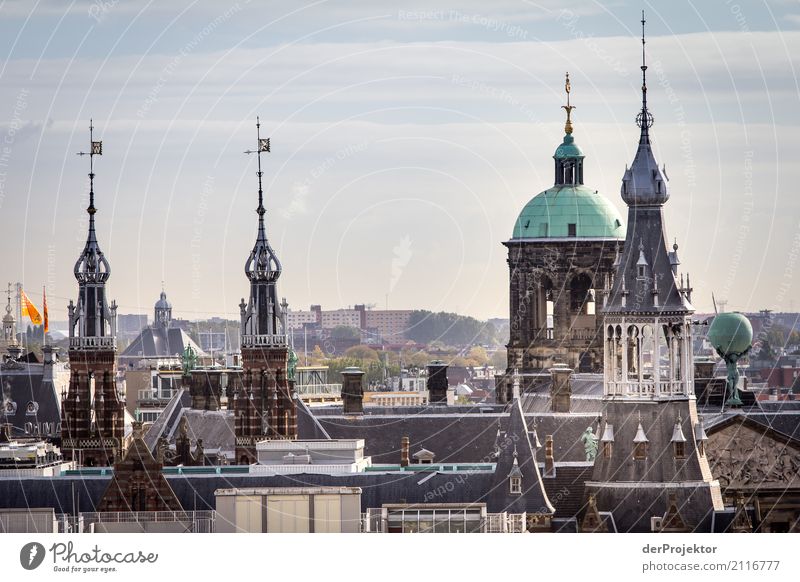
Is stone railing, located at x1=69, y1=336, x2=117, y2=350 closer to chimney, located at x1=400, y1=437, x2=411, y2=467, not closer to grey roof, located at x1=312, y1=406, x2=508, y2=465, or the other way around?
grey roof, located at x1=312, y1=406, x2=508, y2=465

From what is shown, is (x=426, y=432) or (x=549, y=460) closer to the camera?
(x=549, y=460)

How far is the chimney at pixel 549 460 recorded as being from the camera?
15000 centimetres

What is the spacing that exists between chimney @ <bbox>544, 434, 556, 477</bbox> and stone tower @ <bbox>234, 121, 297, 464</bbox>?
28.0 meters

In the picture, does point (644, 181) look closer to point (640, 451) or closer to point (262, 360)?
point (640, 451)

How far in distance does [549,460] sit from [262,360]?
37.6 meters

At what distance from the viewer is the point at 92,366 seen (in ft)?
Answer: 604

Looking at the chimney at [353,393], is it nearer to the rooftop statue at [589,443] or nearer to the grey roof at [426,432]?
the grey roof at [426,432]

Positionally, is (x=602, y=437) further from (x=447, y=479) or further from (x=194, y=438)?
(x=194, y=438)

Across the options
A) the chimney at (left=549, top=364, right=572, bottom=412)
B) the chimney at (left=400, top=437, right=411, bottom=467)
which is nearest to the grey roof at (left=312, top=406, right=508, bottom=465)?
the chimney at (left=400, top=437, right=411, bottom=467)

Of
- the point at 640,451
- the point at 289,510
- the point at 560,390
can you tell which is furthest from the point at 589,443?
the point at 289,510

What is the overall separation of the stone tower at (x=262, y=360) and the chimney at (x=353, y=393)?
223 inches

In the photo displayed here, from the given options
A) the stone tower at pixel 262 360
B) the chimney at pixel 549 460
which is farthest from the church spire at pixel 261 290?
the chimney at pixel 549 460

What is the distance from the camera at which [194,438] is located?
189250mm
